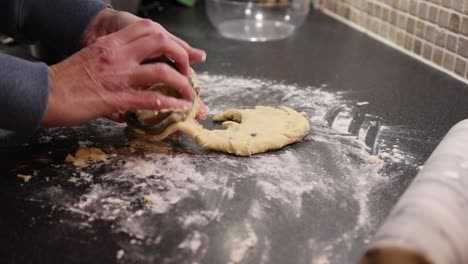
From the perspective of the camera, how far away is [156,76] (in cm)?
82

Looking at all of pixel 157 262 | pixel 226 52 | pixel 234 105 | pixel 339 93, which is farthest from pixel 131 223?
pixel 226 52

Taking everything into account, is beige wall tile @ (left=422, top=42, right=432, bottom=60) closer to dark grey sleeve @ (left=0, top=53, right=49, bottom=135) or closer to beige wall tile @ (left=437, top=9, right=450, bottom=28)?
beige wall tile @ (left=437, top=9, right=450, bottom=28)

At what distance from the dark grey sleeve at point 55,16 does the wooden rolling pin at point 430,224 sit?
2.12ft

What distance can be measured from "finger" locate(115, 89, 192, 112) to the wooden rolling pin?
37 cm

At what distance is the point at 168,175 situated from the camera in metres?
0.83

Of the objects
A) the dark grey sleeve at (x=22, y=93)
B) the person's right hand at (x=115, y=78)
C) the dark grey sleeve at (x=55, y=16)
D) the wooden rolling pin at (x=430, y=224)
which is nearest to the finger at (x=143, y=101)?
the person's right hand at (x=115, y=78)

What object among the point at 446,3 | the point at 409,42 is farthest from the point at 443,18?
the point at 409,42

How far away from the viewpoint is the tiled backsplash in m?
1.21

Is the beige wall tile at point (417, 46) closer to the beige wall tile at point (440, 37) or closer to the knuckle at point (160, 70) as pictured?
the beige wall tile at point (440, 37)

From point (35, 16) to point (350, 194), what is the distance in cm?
63

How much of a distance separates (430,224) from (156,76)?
0.44 metres

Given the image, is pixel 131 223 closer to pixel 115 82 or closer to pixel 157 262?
pixel 157 262

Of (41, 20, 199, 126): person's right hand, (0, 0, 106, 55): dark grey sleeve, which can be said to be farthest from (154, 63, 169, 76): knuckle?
(0, 0, 106, 55): dark grey sleeve

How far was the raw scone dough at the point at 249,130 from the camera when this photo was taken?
886 millimetres
